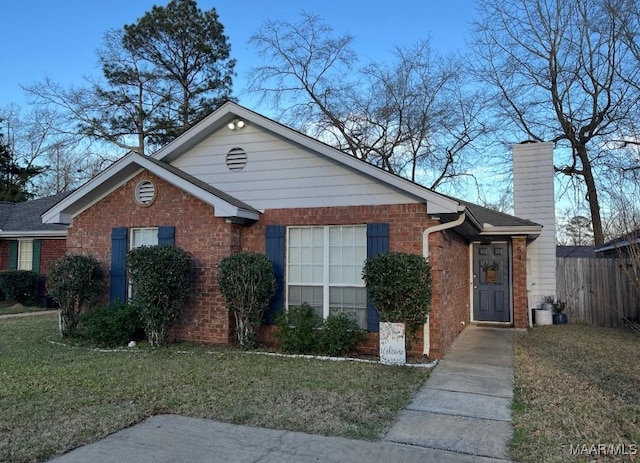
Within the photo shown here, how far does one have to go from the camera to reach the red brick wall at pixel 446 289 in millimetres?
8078

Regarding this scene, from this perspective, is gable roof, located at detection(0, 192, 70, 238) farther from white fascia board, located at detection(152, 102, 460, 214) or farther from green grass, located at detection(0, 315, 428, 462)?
green grass, located at detection(0, 315, 428, 462)

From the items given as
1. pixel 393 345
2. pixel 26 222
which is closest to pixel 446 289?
pixel 393 345

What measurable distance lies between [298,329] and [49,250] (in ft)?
41.6

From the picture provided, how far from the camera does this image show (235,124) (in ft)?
32.0

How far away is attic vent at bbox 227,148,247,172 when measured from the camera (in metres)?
Result: 9.70

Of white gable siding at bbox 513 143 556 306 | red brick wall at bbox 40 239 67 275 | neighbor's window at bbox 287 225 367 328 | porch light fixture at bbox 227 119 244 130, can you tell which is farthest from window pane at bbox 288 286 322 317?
red brick wall at bbox 40 239 67 275

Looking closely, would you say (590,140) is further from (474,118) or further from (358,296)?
(358,296)

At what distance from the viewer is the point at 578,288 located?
13.8m

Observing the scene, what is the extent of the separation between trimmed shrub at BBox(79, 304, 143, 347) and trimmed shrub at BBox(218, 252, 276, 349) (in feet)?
6.44

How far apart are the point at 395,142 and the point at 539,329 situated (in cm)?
1499

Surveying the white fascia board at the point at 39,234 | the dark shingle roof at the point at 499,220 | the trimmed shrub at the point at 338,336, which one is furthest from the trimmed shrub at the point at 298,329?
the white fascia board at the point at 39,234

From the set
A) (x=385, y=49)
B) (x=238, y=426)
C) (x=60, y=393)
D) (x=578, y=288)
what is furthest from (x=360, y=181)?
(x=385, y=49)

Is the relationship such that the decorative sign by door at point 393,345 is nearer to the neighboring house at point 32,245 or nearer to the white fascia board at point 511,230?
the white fascia board at point 511,230

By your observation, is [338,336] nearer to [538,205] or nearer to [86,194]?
[86,194]
